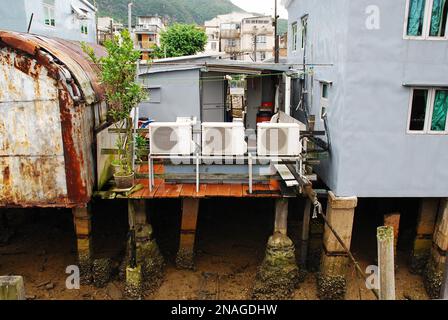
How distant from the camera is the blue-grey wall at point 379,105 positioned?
30.6ft

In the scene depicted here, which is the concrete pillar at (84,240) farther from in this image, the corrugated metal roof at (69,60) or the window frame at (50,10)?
the window frame at (50,10)

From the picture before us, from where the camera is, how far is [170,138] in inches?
401

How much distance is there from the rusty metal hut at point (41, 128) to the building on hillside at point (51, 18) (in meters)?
3.42

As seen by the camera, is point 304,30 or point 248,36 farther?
point 248,36

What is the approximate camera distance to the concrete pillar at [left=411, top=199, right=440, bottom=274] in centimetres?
1143

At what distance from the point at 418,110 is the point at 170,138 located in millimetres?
6265

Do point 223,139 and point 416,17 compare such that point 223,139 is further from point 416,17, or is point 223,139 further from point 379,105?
point 416,17

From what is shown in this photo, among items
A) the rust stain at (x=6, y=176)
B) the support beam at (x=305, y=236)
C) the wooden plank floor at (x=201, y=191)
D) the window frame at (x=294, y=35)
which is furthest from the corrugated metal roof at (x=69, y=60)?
the window frame at (x=294, y=35)

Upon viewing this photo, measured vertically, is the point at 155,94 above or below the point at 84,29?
below

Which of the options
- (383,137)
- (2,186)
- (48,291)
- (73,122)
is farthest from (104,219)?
(383,137)

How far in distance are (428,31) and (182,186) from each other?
717cm

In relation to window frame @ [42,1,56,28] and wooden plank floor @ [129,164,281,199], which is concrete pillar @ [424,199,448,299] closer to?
wooden plank floor @ [129,164,281,199]

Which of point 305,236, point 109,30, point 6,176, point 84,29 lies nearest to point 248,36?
point 109,30

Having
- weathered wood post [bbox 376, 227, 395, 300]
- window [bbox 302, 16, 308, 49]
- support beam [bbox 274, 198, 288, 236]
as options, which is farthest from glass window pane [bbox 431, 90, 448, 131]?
weathered wood post [bbox 376, 227, 395, 300]
